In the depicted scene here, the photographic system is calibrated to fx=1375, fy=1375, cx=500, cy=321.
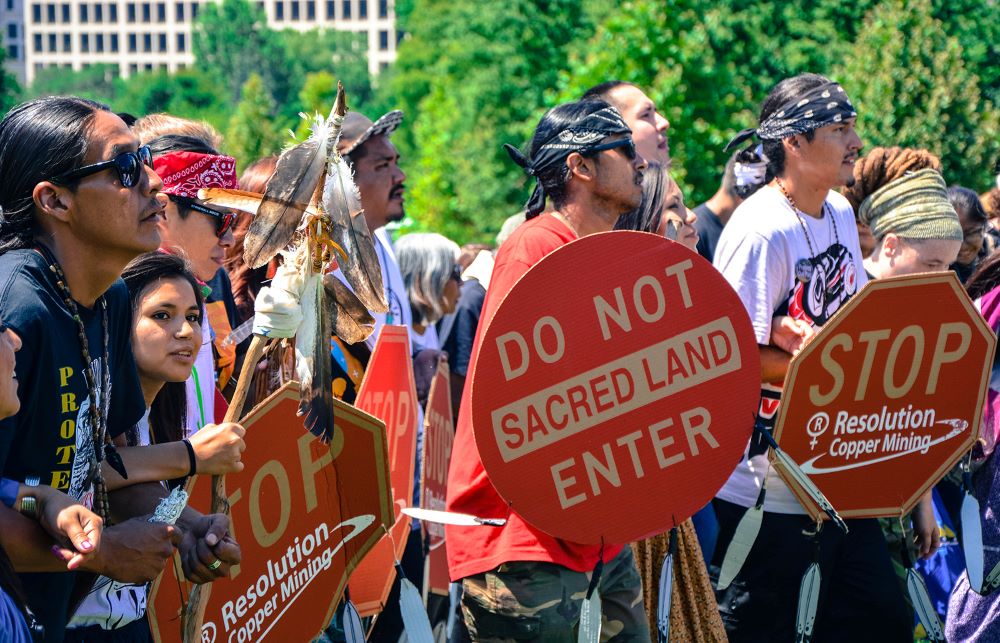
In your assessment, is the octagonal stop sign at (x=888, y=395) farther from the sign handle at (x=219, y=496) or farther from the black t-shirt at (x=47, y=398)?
the black t-shirt at (x=47, y=398)

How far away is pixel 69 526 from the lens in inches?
101

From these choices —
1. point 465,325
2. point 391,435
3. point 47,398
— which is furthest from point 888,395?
point 465,325

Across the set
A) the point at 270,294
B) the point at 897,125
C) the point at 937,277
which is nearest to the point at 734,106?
the point at 897,125

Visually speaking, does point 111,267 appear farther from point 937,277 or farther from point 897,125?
point 897,125

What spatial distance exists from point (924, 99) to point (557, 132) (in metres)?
11.7

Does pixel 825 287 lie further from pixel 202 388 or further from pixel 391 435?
pixel 202 388

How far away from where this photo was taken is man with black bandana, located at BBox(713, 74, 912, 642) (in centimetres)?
439

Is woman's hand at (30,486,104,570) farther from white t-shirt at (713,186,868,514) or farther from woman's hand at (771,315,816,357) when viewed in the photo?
woman's hand at (771,315,816,357)

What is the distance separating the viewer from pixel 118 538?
2.79 meters

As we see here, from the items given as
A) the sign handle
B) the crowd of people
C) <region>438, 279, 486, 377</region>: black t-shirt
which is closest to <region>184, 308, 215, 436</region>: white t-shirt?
the crowd of people

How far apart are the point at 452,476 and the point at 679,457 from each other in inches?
24.1

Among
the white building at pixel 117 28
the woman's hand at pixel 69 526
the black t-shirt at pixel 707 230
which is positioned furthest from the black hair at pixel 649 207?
the white building at pixel 117 28

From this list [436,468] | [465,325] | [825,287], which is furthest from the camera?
[465,325]

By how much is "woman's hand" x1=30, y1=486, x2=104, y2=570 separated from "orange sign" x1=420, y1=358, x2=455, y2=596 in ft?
7.08
